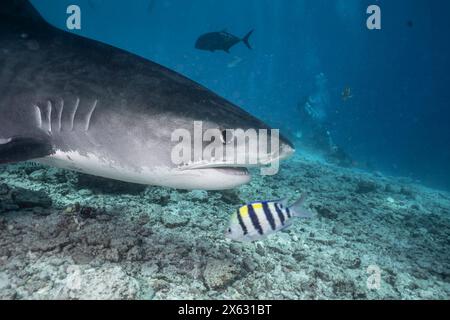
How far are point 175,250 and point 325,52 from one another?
550 ft

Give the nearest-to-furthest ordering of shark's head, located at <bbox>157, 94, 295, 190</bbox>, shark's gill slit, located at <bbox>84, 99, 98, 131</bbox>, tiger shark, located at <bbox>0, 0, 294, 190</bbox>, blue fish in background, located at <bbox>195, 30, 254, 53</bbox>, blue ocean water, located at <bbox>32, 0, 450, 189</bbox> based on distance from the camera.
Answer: shark's head, located at <bbox>157, 94, 295, 190</bbox>, tiger shark, located at <bbox>0, 0, 294, 190</bbox>, shark's gill slit, located at <bbox>84, 99, 98, 131</bbox>, blue fish in background, located at <bbox>195, 30, 254, 53</bbox>, blue ocean water, located at <bbox>32, 0, 450, 189</bbox>

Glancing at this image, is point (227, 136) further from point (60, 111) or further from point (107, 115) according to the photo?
point (60, 111)

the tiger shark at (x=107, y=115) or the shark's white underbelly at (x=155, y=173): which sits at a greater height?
the tiger shark at (x=107, y=115)

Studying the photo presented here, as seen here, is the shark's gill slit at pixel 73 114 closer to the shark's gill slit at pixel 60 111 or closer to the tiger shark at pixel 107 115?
the tiger shark at pixel 107 115

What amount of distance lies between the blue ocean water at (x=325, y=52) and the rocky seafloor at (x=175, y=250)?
74009 millimetres

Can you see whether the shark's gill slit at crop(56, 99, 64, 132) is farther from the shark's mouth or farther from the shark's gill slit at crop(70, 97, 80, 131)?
the shark's mouth

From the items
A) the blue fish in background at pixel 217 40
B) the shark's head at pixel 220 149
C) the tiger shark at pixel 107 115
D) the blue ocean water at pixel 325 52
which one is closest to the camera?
the shark's head at pixel 220 149

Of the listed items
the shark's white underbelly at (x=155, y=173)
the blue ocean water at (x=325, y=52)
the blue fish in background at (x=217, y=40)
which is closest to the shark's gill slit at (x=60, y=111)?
the shark's white underbelly at (x=155, y=173)

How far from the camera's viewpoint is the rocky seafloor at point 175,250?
286cm

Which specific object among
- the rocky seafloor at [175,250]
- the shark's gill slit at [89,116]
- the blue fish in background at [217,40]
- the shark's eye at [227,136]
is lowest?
the rocky seafloor at [175,250]

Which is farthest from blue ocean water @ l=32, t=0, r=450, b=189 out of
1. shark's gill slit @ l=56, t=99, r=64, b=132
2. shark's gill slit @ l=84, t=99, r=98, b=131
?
shark's gill slit @ l=56, t=99, r=64, b=132

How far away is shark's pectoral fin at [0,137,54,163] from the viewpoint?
247 cm

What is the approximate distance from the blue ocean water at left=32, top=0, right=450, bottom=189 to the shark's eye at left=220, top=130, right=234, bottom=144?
77026 millimetres

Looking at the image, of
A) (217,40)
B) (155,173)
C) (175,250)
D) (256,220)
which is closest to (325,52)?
(217,40)
